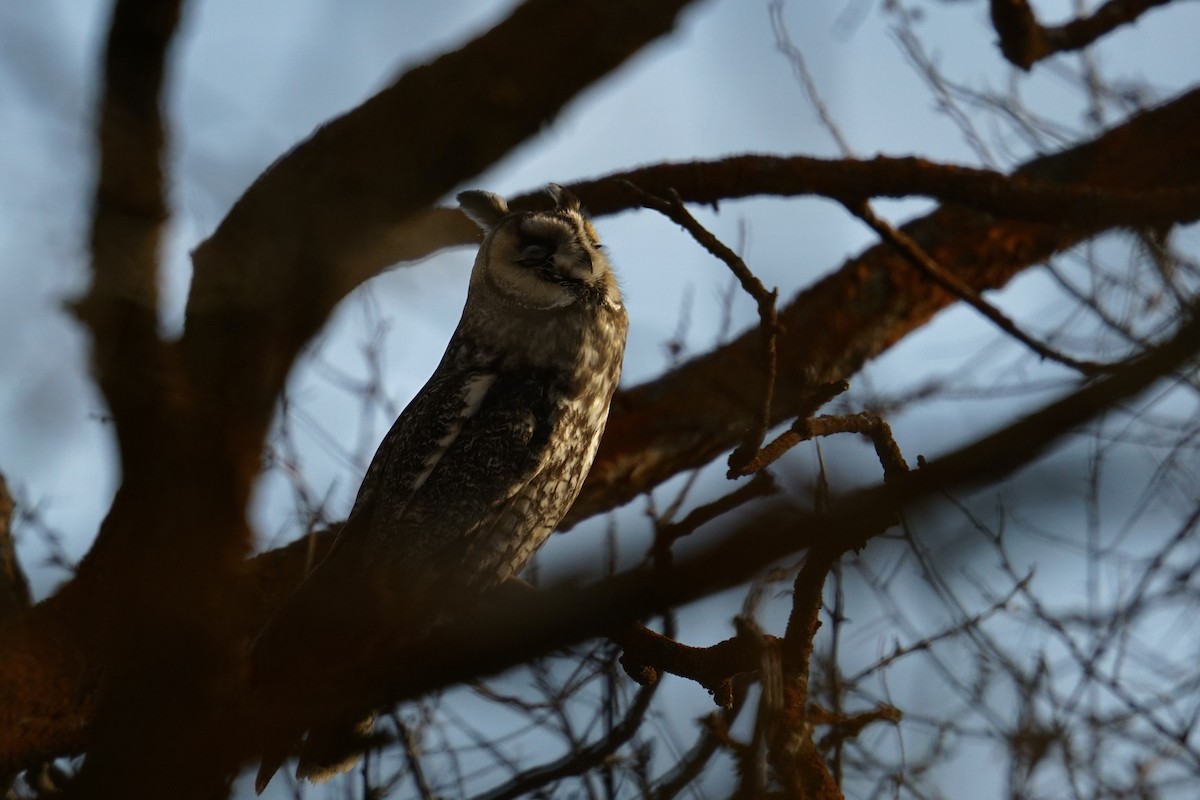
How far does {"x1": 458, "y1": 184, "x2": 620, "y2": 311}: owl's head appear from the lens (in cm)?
337

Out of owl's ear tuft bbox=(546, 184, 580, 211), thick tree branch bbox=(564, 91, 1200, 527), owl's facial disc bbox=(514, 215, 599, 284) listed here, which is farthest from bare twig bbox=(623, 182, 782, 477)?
thick tree branch bbox=(564, 91, 1200, 527)

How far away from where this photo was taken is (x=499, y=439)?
3150 mm

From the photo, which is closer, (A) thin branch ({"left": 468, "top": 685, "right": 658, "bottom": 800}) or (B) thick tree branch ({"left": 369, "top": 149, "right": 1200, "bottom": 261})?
(A) thin branch ({"left": 468, "top": 685, "right": 658, "bottom": 800})

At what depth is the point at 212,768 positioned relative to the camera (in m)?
1.17

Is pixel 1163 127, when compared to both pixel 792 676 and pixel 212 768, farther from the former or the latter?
pixel 212 768

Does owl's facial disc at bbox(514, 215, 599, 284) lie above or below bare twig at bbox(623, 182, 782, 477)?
above

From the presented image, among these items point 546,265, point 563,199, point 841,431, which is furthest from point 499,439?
point 841,431

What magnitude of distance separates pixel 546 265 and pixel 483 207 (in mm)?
487

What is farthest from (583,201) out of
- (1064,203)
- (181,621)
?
(181,621)

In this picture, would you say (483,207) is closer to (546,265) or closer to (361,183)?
(546,265)

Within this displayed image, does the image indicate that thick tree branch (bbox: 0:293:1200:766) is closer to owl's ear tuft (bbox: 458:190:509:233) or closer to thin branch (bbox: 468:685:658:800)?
thin branch (bbox: 468:685:658:800)

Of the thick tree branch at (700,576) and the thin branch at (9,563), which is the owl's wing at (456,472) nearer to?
the thin branch at (9,563)

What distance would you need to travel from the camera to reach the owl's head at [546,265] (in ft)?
11.1

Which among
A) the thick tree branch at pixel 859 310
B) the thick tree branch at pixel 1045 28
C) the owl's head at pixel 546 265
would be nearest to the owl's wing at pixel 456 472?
the owl's head at pixel 546 265
